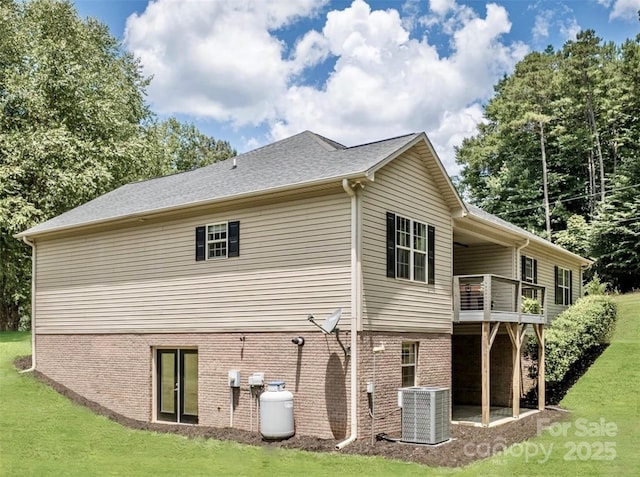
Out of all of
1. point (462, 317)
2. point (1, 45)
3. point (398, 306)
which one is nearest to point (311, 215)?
point (398, 306)

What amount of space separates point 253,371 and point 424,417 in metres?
3.51

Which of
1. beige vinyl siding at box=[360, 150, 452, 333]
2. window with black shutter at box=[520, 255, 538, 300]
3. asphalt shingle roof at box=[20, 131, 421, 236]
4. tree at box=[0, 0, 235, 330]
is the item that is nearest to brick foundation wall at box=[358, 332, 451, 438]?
beige vinyl siding at box=[360, 150, 452, 333]

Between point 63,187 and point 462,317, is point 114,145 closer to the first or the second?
point 63,187

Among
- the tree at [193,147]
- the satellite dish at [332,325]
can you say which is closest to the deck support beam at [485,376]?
the satellite dish at [332,325]

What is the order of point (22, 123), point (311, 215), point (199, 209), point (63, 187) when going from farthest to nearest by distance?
point (22, 123)
point (63, 187)
point (199, 209)
point (311, 215)

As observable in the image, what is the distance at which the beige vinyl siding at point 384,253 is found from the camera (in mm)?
12852

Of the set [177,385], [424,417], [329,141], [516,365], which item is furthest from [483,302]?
[177,385]

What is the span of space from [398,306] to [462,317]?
253 cm

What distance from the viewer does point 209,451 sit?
12102 millimetres

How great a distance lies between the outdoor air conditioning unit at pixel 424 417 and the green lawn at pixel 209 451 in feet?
2.36

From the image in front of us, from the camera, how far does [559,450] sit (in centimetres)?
1212

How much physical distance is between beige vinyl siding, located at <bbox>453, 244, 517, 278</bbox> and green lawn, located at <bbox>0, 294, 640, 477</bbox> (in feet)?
14.9

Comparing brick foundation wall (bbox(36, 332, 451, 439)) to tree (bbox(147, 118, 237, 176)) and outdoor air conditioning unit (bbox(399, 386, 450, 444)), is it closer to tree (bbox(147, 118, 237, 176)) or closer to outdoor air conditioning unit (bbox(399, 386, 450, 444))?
outdoor air conditioning unit (bbox(399, 386, 450, 444))

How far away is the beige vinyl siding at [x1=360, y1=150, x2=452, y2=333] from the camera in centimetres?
1285
